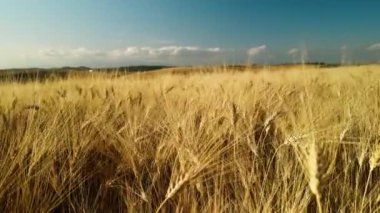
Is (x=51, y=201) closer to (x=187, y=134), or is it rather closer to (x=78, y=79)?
(x=187, y=134)

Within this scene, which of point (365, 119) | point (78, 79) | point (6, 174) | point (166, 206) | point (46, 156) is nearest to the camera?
point (6, 174)

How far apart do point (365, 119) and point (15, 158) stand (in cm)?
154

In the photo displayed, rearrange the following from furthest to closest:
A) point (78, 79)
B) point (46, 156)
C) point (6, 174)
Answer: point (78, 79), point (46, 156), point (6, 174)

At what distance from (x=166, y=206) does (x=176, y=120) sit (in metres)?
0.41

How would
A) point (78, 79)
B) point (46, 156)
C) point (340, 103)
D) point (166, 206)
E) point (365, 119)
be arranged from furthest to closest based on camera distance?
1. point (78, 79)
2. point (340, 103)
3. point (365, 119)
4. point (46, 156)
5. point (166, 206)

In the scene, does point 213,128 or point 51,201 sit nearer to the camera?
point 51,201

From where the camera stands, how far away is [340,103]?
2.47 meters

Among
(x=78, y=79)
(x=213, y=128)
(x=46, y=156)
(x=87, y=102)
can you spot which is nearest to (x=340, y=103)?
(x=213, y=128)

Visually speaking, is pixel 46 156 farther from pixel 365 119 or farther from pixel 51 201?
pixel 365 119

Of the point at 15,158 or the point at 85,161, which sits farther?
the point at 85,161

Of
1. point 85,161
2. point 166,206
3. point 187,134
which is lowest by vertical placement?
point 166,206

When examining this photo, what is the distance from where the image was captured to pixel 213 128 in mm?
1704

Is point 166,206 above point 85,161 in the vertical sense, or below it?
below

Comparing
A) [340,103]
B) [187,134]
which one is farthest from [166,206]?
[340,103]
